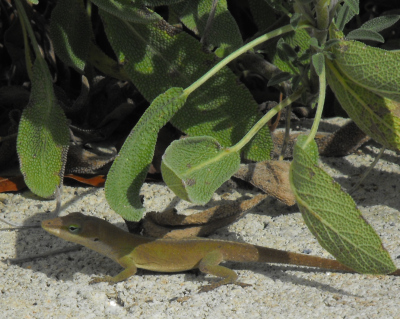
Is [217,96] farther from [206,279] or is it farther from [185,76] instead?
[206,279]

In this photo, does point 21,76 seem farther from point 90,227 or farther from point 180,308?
point 180,308

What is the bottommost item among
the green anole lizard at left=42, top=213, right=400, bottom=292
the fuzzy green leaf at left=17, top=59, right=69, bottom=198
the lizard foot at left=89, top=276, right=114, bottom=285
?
the lizard foot at left=89, top=276, right=114, bottom=285

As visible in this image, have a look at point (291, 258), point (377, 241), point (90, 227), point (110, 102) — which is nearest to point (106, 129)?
point (110, 102)

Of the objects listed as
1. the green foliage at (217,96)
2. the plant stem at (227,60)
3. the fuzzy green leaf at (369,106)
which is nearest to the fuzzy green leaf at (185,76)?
the green foliage at (217,96)

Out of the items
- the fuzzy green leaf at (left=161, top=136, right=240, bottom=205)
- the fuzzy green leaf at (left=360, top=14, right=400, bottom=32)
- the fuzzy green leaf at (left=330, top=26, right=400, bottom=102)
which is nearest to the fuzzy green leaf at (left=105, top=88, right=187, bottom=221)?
the fuzzy green leaf at (left=161, top=136, right=240, bottom=205)

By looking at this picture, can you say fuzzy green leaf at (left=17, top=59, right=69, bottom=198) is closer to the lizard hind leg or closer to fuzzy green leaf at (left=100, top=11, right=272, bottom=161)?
fuzzy green leaf at (left=100, top=11, right=272, bottom=161)

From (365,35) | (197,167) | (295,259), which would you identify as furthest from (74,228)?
(365,35)

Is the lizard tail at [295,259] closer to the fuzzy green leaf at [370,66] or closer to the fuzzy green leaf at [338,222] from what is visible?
the fuzzy green leaf at [338,222]
